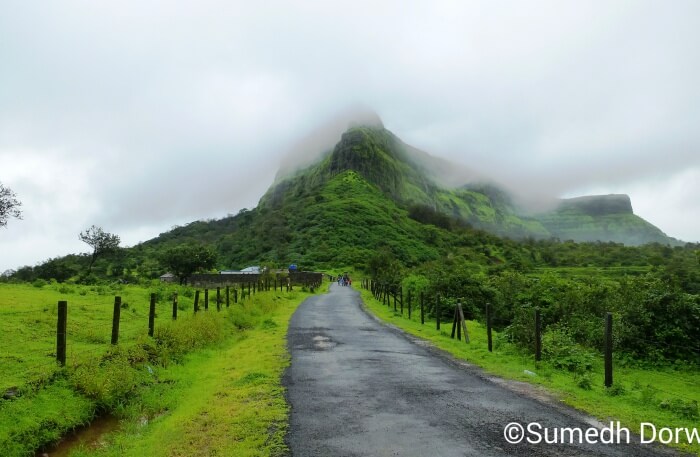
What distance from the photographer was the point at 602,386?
11.5 metres

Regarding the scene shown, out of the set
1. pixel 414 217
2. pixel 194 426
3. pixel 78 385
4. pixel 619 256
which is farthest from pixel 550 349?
pixel 414 217

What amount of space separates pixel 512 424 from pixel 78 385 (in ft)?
29.9

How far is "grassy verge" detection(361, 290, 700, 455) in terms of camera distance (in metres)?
8.94

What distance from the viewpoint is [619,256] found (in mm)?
114062

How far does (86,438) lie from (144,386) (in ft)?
10.5

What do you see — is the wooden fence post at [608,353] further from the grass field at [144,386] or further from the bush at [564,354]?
the grass field at [144,386]

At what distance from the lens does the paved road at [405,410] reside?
6.98 meters

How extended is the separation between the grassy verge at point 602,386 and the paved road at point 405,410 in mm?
795

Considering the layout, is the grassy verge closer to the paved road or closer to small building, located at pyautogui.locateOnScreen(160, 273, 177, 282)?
the paved road

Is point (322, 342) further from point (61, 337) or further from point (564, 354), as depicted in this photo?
point (61, 337)

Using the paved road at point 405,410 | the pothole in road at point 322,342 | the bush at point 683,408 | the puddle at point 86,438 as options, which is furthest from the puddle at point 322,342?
the bush at point 683,408

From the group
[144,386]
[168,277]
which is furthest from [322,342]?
[168,277]

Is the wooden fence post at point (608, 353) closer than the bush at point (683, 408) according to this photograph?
No

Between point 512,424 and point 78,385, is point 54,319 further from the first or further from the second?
point 512,424
